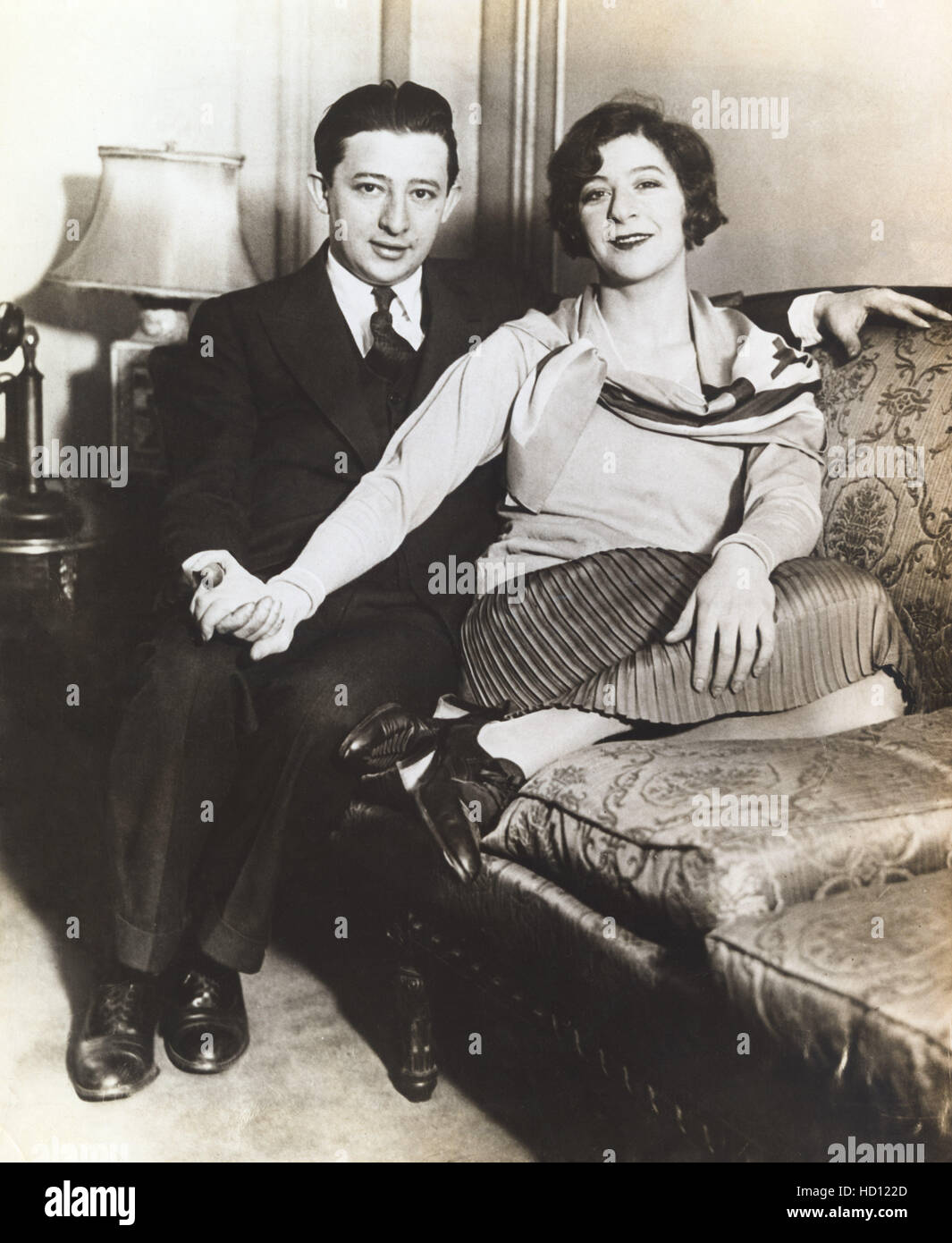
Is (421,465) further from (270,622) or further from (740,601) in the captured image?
(740,601)

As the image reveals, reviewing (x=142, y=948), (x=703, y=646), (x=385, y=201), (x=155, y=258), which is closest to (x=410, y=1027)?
(x=142, y=948)

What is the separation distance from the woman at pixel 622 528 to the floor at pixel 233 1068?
0.33 metres

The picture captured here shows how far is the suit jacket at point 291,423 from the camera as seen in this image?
1761 mm

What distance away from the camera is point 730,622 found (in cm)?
156

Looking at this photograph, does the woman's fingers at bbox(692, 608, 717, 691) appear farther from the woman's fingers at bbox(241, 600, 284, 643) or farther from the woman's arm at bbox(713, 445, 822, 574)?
the woman's fingers at bbox(241, 600, 284, 643)

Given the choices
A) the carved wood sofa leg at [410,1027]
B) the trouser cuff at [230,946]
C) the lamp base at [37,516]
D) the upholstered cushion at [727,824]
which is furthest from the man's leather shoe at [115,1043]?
the lamp base at [37,516]

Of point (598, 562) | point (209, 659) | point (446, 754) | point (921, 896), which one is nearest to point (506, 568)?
point (598, 562)

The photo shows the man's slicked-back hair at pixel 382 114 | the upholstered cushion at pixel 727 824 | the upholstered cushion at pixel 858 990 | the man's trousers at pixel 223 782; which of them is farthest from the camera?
the man's slicked-back hair at pixel 382 114

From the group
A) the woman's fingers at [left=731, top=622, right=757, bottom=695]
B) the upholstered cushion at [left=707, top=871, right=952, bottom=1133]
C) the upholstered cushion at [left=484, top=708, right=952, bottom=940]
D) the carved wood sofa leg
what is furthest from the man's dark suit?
the upholstered cushion at [left=707, top=871, right=952, bottom=1133]

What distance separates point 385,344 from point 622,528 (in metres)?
0.49

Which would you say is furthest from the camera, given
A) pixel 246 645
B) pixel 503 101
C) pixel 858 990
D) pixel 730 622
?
pixel 503 101

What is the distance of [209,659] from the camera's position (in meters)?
1.66

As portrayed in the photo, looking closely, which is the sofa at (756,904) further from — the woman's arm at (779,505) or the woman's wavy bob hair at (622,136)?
the woman's wavy bob hair at (622,136)
